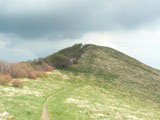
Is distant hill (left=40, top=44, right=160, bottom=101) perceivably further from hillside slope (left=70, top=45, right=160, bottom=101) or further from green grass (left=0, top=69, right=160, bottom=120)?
green grass (left=0, top=69, right=160, bottom=120)

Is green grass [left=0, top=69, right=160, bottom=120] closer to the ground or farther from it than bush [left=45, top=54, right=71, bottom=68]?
closer to the ground

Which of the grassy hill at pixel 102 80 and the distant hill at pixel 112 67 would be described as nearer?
the grassy hill at pixel 102 80

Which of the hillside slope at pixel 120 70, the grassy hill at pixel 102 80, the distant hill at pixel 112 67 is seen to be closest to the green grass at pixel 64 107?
the grassy hill at pixel 102 80

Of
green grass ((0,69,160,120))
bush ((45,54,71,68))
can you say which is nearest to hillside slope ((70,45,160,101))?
green grass ((0,69,160,120))

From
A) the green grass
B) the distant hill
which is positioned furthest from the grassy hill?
the green grass

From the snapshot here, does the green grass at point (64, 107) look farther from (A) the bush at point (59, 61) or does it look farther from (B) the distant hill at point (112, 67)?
(A) the bush at point (59, 61)

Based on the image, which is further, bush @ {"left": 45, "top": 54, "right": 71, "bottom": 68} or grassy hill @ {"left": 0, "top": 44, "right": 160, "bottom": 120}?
bush @ {"left": 45, "top": 54, "right": 71, "bottom": 68}

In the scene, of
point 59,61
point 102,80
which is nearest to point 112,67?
point 102,80

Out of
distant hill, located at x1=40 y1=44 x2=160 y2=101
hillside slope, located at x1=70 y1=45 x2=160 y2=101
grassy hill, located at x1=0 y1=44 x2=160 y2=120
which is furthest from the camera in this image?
distant hill, located at x1=40 y1=44 x2=160 y2=101

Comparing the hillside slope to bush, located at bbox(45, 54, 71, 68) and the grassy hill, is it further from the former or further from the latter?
bush, located at bbox(45, 54, 71, 68)

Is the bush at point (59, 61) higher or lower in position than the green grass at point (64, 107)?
higher

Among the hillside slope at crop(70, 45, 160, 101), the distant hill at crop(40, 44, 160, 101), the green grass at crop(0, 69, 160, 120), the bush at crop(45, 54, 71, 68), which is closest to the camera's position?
the green grass at crop(0, 69, 160, 120)

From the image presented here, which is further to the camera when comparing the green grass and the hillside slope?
the hillside slope

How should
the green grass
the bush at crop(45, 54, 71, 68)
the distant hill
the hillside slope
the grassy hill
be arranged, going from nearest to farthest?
the green grass
the grassy hill
the hillside slope
the distant hill
the bush at crop(45, 54, 71, 68)
